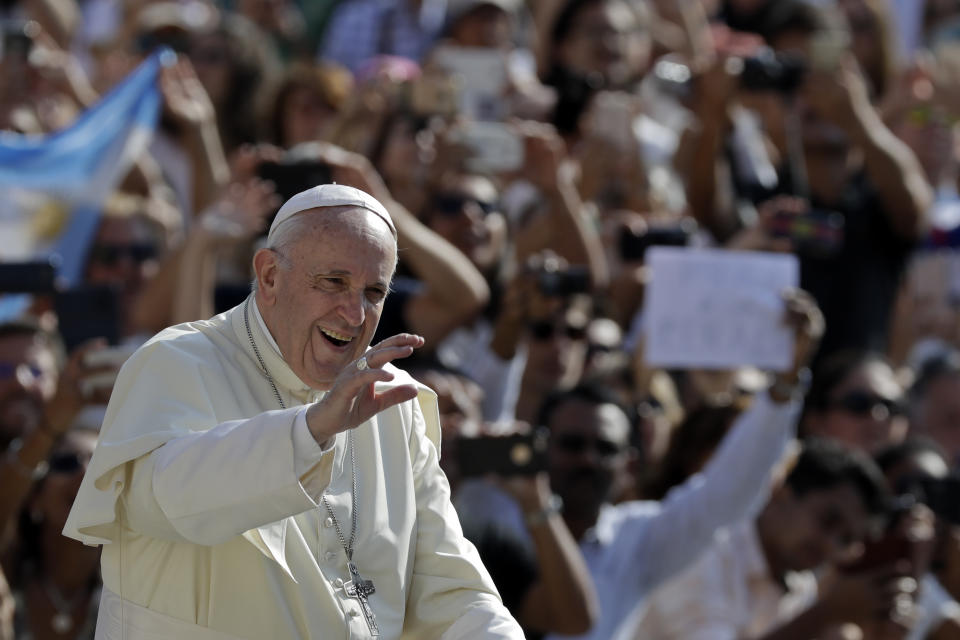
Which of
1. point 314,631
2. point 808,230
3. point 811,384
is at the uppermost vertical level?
point 314,631

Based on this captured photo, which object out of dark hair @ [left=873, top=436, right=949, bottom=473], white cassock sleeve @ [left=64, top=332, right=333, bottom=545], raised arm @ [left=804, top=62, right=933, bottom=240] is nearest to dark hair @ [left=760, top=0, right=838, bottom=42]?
raised arm @ [left=804, top=62, right=933, bottom=240]

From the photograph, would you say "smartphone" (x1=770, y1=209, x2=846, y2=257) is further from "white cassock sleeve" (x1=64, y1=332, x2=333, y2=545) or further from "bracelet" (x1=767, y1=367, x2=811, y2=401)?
"white cassock sleeve" (x1=64, y1=332, x2=333, y2=545)

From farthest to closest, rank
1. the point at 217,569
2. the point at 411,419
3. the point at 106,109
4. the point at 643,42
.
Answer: the point at 643,42, the point at 106,109, the point at 411,419, the point at 217,569

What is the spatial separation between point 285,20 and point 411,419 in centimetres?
690

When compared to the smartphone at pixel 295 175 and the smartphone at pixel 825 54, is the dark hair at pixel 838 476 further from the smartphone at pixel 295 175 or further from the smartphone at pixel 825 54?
the smartphone at pixel 825 54

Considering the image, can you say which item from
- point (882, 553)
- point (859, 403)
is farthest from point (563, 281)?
point (882, 553)

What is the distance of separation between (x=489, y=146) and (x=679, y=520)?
2.27 meters

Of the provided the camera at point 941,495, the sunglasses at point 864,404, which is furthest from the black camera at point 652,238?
the camera at point 941,495

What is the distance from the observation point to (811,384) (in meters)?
8.09

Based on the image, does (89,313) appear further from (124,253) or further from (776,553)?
(776,553)

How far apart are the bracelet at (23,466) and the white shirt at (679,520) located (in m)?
1.58

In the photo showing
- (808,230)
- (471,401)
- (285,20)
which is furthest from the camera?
(285,20)

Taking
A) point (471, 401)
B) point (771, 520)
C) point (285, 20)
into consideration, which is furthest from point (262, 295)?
point (285, 20)

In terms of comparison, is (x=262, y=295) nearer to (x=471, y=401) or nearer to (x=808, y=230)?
(x=471, y=401)
